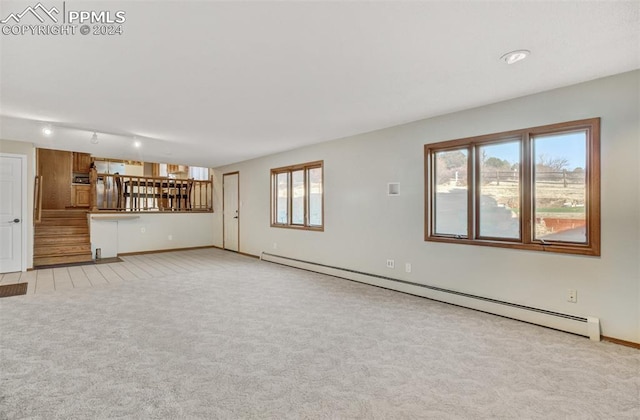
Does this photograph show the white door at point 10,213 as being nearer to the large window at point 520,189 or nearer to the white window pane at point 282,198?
the white window pane at point 282,198

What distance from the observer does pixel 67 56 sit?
2414mm

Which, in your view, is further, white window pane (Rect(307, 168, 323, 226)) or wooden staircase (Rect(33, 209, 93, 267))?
wooden staircase (Rect(33, 209, 93, 267))

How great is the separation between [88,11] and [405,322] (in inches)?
143

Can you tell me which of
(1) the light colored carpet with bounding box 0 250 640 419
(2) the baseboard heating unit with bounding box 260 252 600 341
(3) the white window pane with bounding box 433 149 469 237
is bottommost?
(1) the light colored carpet with bounding box 0 250 640 419

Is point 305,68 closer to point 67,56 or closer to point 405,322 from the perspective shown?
point 67,56

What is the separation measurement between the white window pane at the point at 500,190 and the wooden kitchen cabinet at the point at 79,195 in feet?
37.6

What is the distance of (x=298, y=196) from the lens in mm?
6375

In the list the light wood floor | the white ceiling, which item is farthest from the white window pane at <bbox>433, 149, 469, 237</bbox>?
the light wood floor

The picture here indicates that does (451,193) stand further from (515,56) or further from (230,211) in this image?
(230,211)

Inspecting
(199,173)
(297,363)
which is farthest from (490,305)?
(199,173)

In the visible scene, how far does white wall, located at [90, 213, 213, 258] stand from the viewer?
747 centimetres

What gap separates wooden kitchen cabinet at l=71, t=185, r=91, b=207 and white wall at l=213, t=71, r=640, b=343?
7.63 meters

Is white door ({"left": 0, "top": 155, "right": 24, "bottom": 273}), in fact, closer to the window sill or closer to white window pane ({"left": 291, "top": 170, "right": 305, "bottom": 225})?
white window pane ({"left": 291, "top": 170, "right": 305, "bottom": 225})

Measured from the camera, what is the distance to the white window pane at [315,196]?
589cm
